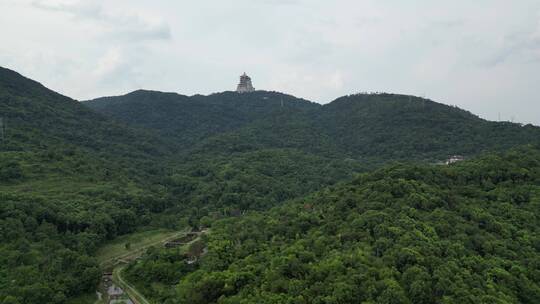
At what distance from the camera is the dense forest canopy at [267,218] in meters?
30.0

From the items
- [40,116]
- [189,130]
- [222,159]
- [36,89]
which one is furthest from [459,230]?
[189,130]

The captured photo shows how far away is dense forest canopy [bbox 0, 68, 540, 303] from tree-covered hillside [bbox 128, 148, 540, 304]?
12 cm

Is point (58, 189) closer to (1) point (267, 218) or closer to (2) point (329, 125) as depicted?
(1) point (267, 218)

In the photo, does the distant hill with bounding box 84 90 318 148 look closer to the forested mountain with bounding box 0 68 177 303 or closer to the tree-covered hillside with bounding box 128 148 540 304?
the forested mountain with bounding box 0 68 177 303

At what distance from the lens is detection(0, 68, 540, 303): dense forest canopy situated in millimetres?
29984

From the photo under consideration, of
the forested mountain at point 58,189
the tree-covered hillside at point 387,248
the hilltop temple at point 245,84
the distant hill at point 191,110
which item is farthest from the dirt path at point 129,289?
the hilltop temple at point 245,84

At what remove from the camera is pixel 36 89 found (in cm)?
10019

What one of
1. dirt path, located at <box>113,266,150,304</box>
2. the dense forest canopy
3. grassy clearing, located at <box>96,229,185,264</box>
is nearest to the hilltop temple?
the dense forest canopy

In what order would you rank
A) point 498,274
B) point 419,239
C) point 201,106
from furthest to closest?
point 201,106
point 419,239
point 498,274

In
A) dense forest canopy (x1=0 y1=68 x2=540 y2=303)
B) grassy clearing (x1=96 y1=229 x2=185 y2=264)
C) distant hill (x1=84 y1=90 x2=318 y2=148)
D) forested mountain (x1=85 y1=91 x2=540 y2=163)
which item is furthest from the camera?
distant hill (x1=84 y1=90 x2=318 y2=148)

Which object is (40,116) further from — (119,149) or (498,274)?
(498,274)

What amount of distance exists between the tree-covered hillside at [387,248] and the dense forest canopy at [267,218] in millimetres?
123

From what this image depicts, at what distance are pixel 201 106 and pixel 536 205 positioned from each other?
128m

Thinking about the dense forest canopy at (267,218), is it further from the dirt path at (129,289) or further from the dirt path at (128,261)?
the dirt path at (128,261)
